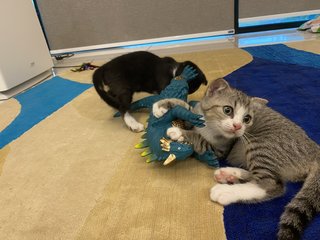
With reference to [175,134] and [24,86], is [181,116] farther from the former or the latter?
[24,86]

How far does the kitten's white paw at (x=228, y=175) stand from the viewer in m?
1.00

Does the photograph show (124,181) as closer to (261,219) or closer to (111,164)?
(111,164)

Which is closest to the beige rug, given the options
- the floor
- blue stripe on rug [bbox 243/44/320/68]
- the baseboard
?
the baseboard

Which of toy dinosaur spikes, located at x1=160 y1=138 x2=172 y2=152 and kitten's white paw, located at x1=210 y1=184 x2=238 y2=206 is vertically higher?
toy dinosaur spikes, located at x1=160 y1=138 x2=172 y2=152

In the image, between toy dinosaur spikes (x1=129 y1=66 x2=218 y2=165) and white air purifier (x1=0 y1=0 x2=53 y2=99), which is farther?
white air purifier (x1=0 y1=0 x2=53 y2=99)

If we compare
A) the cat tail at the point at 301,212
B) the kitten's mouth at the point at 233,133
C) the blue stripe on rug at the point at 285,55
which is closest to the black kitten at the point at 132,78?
the kitten's mouth at the point at 233,133

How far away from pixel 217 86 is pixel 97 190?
653 millimetres

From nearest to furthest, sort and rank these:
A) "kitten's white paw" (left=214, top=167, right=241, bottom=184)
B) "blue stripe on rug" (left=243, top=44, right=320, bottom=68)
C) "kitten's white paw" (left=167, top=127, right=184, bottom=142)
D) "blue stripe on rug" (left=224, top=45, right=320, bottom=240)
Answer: "blue stripe on rug" (left=224, top=45, right=320, bottom=240), "kitten's white paw" (left=214, top=167, right=241, bottom=184), "kitten's white paw" (left=167, top=127, right=184, bottom=142), "blue stripe on rug" (left=243, top=44, right=320, bottom=68)

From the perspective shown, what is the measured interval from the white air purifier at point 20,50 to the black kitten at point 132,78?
1.30m

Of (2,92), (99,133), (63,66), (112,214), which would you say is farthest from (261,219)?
(63,66)

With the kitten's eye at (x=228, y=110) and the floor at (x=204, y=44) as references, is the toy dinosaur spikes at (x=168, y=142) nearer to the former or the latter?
the kitten's eye at (x=228, y=110)

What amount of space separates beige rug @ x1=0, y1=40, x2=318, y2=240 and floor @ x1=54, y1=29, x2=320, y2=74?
1.98m

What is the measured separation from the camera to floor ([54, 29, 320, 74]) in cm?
322

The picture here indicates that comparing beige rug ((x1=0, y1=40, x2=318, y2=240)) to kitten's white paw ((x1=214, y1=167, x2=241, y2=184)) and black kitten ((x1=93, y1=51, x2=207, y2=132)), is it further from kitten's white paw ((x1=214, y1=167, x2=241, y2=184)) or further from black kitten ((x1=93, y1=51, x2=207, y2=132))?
black kitten ((x1=93, y1=51, x2=207, y2=132))
